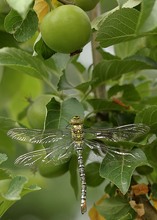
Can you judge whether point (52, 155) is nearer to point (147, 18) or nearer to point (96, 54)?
point (96, 54)

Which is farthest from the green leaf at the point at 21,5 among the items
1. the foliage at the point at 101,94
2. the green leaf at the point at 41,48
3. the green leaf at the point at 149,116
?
the green leaf at the point at 149,116

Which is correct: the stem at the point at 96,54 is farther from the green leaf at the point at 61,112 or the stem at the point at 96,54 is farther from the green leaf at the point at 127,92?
the green leaf at the point at 61,112

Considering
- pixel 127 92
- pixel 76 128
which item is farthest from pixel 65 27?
pixel 127 92

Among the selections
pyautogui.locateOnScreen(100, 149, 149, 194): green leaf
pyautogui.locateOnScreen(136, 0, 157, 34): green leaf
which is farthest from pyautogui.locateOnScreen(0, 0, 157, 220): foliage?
pyautogui.locateOnScreen(136, 0, 157, 34): green leaf

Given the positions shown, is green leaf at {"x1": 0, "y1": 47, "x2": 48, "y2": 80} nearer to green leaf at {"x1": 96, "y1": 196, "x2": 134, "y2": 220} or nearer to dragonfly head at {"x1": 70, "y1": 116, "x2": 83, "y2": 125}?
dragonfly head at {"x1": 70, "y1": 116, "x2": 83, "y2": 125}

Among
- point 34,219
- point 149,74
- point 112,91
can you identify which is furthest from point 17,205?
point 112,91

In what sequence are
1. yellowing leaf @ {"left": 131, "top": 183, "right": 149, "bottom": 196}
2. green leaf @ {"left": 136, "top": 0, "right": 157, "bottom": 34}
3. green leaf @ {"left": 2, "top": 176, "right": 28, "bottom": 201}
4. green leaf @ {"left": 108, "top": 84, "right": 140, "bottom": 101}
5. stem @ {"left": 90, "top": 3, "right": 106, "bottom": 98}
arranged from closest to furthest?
green leaf @ {"left": 136, "top": 0, "right": 157, "bottom": 34} → green leaf @ {"left": 2, "top": 176, "right": 28, "bottom": 201} → yellowing leaf @ {"left": 131, "top": 183, "right": 149, "bottom": 196} → stem @ {"left": 90, "top": 3, "right": 106, "bottom": 98} → green leaf @ {"left": 108, "top": 84, "right": 140, "bottom": 101}
